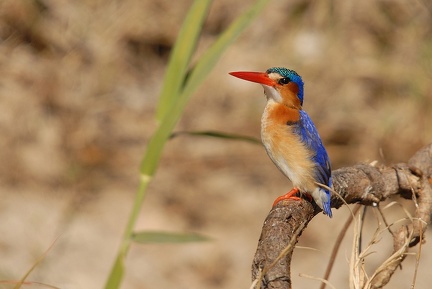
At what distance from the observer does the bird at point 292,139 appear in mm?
1859

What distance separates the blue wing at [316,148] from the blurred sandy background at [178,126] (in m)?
2.02

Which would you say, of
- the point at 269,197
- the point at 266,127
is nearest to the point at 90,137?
the point at 269,197

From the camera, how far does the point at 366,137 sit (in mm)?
4344

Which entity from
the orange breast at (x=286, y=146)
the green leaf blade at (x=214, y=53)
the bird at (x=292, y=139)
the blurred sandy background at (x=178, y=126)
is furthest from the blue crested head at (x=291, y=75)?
the blurred sandy background at (x=178, y=126)

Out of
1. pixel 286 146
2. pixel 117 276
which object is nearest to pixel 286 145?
pixel 286 146

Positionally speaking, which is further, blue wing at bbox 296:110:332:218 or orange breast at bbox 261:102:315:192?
orange breast at bbox 261:102:315:192

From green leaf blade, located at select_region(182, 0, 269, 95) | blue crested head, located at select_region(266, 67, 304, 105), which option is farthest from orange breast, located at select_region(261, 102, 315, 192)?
green leaf blade, located at select_region(182, 0, 269, 95)

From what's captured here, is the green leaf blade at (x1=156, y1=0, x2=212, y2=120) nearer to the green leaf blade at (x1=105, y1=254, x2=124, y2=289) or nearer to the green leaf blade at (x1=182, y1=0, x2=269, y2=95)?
the green leaf blade at (x1=182, y1=0, x2=269, y2=95)

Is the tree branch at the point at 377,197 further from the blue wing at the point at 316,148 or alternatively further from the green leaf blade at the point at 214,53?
the green leaf blade at the point at 214,53

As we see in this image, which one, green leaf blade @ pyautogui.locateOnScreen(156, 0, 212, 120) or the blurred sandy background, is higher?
the blurred sandy background

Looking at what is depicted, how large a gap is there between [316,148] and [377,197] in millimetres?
271

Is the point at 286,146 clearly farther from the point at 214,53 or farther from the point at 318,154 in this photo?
the point at 214,53

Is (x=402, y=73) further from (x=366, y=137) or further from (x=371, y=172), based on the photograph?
(x=371, y=172)

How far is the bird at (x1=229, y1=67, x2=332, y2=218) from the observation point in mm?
1859
